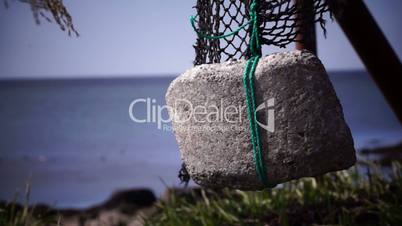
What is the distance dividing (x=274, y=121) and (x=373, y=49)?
4.49 ft

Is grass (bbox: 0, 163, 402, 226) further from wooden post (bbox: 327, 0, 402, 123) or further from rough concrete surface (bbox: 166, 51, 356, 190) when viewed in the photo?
rough concrete surface (bbox: 166, 51, 356, 190)

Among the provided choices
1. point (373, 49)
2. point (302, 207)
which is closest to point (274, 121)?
point (373, 49)

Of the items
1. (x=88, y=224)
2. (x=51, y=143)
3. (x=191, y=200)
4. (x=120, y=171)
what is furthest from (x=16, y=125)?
(x=191, y=200)

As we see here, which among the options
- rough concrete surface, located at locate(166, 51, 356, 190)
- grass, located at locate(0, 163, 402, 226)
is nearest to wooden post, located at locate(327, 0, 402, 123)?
grass, located at locate(0, 163, 402, 226)

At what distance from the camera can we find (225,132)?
1.17 metres

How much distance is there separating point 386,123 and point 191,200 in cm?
1674

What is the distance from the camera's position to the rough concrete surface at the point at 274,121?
1073 millimetres

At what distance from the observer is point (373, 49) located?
222 centimetres

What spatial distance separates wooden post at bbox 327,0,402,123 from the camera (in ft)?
7.02

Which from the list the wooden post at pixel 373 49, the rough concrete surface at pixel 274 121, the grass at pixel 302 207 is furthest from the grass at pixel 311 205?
the rough concrete surface at pixel 274 121

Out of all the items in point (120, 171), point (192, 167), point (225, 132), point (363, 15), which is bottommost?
point (120, 171)

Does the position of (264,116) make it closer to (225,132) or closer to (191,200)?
(225,132)

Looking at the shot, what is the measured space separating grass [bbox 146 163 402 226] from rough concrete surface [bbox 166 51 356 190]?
1.25 metres

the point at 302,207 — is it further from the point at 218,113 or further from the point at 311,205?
the point at 218,113
